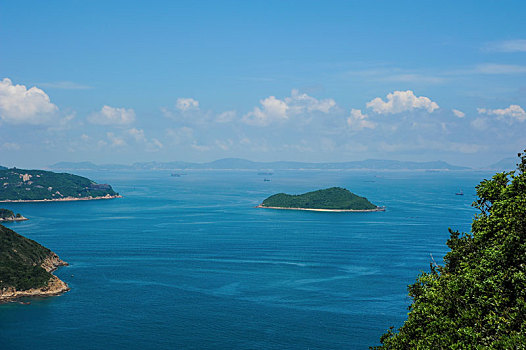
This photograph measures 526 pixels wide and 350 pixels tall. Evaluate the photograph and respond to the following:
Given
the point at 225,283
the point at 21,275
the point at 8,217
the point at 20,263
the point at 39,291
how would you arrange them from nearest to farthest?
the point at 39,291 < the point at 21,275 < the point at 20,263 < the point at 225,283 < the point at 8,217

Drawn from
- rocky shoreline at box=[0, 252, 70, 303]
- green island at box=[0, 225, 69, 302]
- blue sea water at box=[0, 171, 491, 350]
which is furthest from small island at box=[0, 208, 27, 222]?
rocky shoreline at box=[0, 252, 70, 303]

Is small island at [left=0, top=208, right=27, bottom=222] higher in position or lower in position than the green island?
higher

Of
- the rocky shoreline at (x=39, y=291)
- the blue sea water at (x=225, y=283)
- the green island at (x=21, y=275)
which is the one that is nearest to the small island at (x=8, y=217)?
the blue sea water at (x=225, y=283)

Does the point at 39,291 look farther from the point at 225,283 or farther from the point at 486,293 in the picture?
the point at 486,293

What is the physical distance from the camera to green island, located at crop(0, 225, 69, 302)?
A: 7381 centimetres

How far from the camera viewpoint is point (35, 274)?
77375mm

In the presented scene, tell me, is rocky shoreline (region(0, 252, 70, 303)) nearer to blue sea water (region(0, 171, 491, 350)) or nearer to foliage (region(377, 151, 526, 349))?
blue sea water (region(0, 171, 491, 350))

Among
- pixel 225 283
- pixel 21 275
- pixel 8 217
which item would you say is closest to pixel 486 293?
pixel 225 283

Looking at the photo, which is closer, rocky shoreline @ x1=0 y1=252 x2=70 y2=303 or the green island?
rocky shoreline @ x1=0 y1=252 x2=70 y2=303

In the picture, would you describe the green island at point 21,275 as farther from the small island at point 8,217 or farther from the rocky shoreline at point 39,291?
the small island at point 8,217

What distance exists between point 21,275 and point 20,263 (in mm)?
3576

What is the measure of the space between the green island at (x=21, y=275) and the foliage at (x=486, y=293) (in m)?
60.8

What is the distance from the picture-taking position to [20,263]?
7944cm

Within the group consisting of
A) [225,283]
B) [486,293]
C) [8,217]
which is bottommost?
[225,283]
